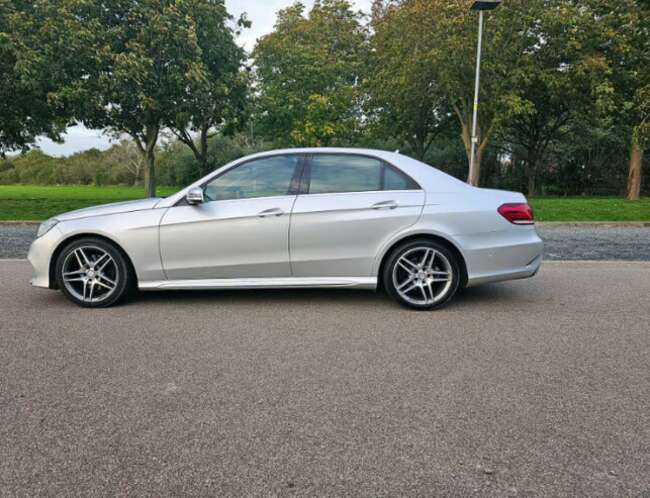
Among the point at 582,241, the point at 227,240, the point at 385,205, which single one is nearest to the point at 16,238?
the point at 227,240

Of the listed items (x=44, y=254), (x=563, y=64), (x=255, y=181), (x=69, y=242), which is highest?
(x=563, y=64)

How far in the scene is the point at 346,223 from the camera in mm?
5043

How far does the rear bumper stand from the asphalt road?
365mm

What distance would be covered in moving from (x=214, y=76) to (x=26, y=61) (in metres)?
7.53

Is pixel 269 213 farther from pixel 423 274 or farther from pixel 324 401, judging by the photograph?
pixel 324 401

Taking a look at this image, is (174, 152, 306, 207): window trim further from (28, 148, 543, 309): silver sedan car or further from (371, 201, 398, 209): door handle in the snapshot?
(371, 201, 398, 209): door handle

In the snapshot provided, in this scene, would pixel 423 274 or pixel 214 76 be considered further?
pixel 214 76

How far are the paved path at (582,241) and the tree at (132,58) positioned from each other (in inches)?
300

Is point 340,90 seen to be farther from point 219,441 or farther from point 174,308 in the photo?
point 219,441

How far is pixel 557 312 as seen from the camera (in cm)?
500

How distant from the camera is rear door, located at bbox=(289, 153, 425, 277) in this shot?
504cm

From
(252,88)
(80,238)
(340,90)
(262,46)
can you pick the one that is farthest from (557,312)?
(262,46)

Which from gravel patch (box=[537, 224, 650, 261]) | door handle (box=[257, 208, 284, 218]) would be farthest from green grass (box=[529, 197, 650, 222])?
door handle (box=[257, 208, 284, 218])

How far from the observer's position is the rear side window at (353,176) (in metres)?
5.20
